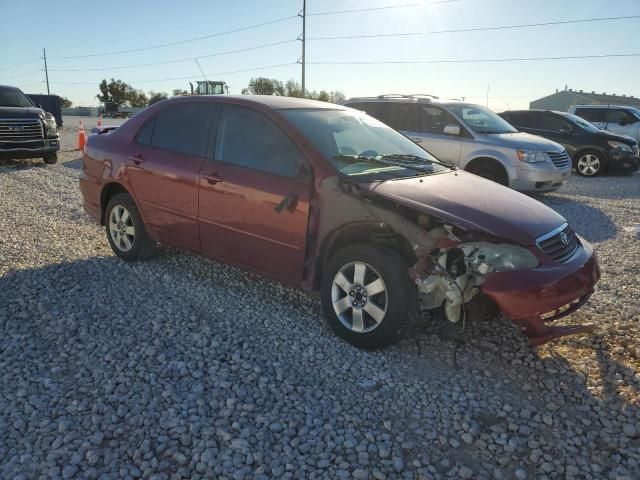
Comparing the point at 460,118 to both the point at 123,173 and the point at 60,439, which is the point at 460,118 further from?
the point at 60,439

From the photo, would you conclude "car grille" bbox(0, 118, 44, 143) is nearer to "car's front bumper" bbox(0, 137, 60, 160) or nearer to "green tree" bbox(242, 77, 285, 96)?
"car's front bumper" bbox(0, 137, 60, 160)

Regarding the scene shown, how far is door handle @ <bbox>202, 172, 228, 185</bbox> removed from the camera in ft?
13.8

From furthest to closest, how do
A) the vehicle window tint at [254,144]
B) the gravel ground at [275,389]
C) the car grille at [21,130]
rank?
the car grille at [21,130] < the vehicle window tint at [254,144] < the gravel ground at [275,389]

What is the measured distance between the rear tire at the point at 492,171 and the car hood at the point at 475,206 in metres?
5.27

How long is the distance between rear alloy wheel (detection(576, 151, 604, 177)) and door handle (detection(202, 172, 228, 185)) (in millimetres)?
11891

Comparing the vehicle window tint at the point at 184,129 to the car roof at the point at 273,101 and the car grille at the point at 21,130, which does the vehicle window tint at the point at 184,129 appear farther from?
the car grille at the point at 21,130

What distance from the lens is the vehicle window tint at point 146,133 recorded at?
16.1 ft

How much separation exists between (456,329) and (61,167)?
11.5m

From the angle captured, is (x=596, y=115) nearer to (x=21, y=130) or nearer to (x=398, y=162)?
(x=398, y=162)

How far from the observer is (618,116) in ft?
52.5

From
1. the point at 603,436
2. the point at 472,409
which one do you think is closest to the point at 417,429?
the point at 472,409

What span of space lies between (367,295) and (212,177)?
1.70m

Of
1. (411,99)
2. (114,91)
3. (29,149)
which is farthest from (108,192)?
(114,91)

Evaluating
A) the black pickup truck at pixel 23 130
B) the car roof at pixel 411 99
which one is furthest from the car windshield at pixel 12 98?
the car roof at pixel 411 99
